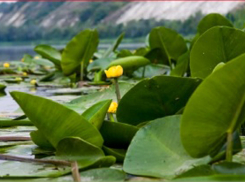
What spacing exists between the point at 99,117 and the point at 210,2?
4956 cm

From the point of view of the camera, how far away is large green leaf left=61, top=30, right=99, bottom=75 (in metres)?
2.33

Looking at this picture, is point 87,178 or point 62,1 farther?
point 62,1

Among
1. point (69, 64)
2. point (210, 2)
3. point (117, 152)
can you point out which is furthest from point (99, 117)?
point (210, 2)

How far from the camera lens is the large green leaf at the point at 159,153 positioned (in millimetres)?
686

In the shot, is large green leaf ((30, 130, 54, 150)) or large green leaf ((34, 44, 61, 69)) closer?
large green leaf ((30, 130, 54, 150))

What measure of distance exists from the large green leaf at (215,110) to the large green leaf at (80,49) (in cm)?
170

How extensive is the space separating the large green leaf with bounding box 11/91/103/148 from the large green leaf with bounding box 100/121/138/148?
0.16 feet

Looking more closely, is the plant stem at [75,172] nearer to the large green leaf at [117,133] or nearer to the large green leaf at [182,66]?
the large green leaf at [117,133]

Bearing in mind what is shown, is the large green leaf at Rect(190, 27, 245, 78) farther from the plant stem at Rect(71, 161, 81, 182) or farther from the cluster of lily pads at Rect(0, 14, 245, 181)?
the plant stem at Rect(71, 161, 81, 182)

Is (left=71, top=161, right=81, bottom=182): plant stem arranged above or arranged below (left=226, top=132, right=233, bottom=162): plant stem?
below

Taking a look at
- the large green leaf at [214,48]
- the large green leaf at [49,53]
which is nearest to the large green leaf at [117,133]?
the large green leaf at [214,48]

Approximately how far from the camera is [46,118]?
767 millimetres

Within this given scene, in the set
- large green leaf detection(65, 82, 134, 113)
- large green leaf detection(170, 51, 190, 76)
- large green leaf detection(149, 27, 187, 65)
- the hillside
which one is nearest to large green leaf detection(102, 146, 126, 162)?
large green leaf detection(65, 82, 134, 113)

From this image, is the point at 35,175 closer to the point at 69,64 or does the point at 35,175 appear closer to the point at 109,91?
the point at 109,91
